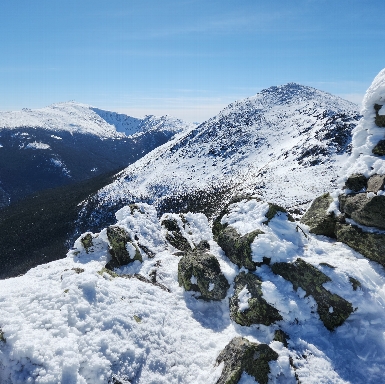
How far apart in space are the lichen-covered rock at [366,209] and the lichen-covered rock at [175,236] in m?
13.9

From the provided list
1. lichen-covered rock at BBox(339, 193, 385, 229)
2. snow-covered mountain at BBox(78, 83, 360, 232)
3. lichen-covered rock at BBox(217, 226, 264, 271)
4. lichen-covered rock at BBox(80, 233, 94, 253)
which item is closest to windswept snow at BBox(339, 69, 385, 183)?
lichen-covered rock at BBox(339, 193, 385, 229)

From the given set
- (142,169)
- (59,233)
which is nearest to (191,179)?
(142,169)

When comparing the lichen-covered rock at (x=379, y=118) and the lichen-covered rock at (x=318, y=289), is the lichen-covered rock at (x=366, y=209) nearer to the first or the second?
the lichen-covered rock at (x=318, y=289)

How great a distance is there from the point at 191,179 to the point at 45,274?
11392 centimetres

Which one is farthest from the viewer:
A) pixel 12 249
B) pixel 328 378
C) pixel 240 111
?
pixel 240 111

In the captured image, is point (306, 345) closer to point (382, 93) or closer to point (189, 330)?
point (189, 330)

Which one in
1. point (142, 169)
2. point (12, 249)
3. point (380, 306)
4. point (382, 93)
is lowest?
point (12, 249)

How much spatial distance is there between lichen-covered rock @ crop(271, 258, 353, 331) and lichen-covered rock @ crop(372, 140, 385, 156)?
913cm

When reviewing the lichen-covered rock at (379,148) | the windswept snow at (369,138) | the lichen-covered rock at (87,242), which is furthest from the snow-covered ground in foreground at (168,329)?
the lichen-covered rock at (379,148)

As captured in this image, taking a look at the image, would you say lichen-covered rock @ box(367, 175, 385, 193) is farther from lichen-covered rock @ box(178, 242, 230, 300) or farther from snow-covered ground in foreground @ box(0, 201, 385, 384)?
lichen-covered rock @ box(178, 242, 230, 300)

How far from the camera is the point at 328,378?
36.5ft

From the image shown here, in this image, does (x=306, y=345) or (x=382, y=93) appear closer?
(x=306, y=345)

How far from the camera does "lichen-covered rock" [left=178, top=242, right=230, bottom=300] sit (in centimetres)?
1669

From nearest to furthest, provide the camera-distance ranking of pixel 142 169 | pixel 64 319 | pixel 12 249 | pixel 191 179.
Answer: pixel 64 319 → pixel 12 249 → pixel 191 179 → pixel 142 169
